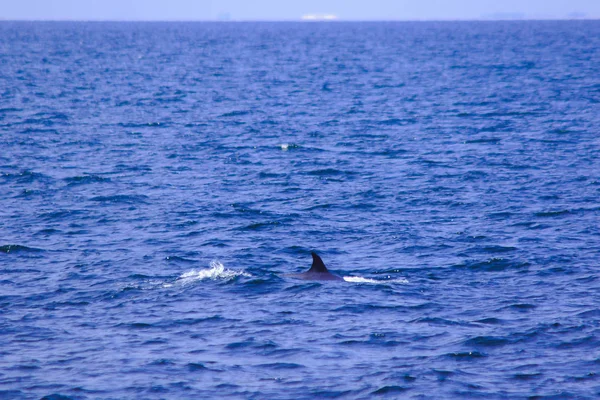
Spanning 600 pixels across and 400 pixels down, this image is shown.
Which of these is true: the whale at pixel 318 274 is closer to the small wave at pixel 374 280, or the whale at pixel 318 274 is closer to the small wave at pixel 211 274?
the small wave at pixel 374 280

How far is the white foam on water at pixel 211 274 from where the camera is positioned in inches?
1085

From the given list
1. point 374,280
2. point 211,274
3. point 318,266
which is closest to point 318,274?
point 318,266

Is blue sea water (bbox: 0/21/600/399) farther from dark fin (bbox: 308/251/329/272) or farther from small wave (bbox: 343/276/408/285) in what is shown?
dark fin (bbox: 308/251/329/272)

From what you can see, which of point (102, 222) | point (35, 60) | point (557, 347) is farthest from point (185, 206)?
point (35, 60)

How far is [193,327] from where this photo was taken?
2353 centimetres

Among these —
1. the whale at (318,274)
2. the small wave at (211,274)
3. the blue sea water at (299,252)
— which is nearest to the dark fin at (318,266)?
the whale at (318,274)

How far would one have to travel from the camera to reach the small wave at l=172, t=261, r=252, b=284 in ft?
90.6

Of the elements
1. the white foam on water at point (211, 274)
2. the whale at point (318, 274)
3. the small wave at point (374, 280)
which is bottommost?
the white foam on water at point (211, 274)

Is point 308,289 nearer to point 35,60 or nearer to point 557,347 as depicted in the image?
point 557,347

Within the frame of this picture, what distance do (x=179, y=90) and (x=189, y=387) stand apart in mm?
70928

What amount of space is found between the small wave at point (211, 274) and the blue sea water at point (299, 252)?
0.10 meters

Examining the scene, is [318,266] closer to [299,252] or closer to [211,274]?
[211,274]

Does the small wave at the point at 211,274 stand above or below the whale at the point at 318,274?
below

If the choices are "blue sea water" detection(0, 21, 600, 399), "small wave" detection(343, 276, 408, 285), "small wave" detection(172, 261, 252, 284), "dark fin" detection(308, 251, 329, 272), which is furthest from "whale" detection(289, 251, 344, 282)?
"small wave" detection(172, 261, 252, 284)
